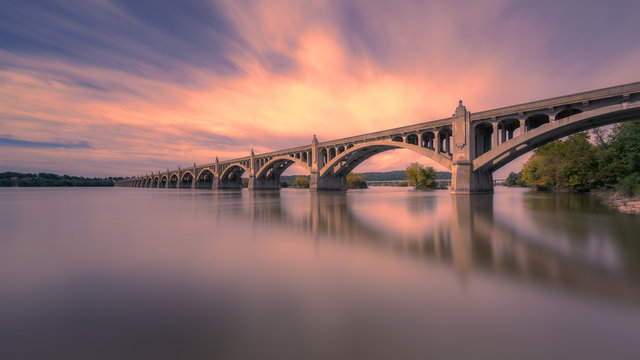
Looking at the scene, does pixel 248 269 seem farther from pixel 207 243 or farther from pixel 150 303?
pixel 207 243

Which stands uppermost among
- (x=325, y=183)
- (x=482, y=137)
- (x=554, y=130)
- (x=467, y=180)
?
(x=482, y=137)

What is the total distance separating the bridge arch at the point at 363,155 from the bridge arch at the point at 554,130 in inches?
189

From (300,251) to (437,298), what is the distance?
377 cm

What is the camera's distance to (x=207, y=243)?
319 inches

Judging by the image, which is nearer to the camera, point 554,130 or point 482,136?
point 554,130

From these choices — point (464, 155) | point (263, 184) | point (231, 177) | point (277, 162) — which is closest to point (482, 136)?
point (464, 155)

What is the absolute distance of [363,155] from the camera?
52688 millimetres

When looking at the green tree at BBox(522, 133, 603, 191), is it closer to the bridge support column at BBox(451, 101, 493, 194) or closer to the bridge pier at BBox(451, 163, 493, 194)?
the bridge pier at BBox(451, 163, 493, 194)

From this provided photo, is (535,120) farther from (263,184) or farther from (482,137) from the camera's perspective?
(263,184)

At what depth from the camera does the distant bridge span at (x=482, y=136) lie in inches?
934

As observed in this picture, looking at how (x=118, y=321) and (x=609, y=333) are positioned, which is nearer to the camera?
→ (x=609, y=333)

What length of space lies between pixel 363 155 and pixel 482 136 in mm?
22404

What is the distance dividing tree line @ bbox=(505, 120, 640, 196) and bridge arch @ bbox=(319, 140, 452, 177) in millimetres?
14892

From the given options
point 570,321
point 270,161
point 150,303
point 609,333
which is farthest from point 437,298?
point 270,161
